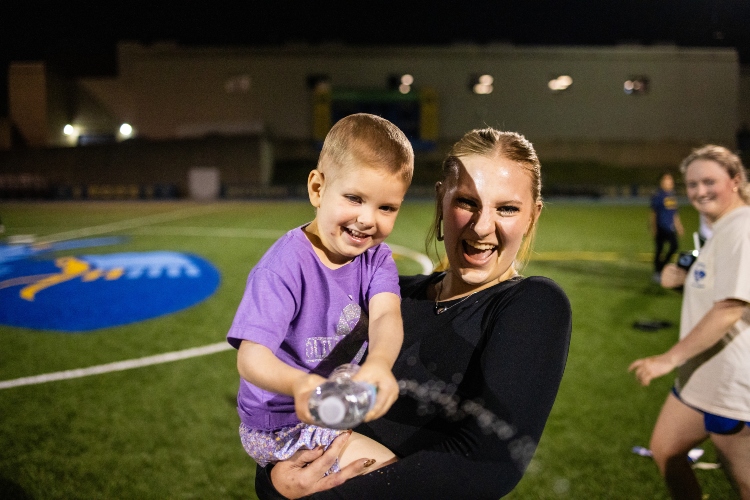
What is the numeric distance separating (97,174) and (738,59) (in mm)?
49475

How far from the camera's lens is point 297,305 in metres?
1.70

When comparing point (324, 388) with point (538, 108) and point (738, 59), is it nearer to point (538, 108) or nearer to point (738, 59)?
point (538, 108)

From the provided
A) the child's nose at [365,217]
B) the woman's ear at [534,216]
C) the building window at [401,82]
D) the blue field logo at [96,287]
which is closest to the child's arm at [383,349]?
the child's nose at [365,217]

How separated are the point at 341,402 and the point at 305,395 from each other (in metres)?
0.11

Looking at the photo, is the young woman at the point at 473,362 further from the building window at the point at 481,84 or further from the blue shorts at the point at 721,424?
the building window at the point at 481,84

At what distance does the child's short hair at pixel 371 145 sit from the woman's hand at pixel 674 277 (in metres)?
2.48

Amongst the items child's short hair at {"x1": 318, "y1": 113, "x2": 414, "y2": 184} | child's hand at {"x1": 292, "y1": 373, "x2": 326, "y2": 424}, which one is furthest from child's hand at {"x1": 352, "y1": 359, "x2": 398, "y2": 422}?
child's short hair at {"x1": 318, "y1": 113, "x2": 414, "y2": 184}

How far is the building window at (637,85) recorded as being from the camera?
150ft

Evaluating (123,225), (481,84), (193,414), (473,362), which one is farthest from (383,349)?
(481,84)

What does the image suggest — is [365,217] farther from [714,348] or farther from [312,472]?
[714,348]

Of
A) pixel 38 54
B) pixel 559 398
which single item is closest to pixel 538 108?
pixel 38 54

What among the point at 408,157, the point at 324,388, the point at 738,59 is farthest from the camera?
the point at 738,59

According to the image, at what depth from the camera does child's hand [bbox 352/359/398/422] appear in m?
Result: 1.30

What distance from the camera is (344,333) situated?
181 centimetres
